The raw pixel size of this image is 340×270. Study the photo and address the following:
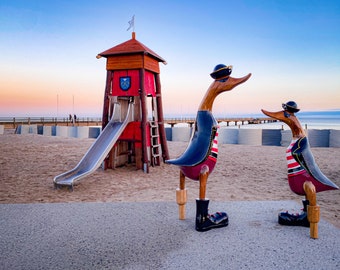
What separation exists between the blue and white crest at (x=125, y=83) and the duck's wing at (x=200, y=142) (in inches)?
200

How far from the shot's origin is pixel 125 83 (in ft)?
26.8

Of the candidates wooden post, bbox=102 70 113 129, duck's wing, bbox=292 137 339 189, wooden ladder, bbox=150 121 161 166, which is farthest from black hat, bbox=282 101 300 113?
wooden post, bbox=102 70 113 129

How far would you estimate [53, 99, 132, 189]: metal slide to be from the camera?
5.98m

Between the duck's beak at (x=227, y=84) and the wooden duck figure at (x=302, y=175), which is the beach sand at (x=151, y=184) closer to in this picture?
the wooden duck figure at (x=302, y=175)

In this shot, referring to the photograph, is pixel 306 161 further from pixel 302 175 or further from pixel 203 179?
pixel 203 179

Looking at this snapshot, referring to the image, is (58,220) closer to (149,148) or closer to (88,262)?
(88,262)

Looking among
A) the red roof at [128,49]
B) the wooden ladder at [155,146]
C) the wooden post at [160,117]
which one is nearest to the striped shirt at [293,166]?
the wooden ladder at [155,146]

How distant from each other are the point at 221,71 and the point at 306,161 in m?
1.48

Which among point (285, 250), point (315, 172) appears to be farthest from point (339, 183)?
point (285, 250)

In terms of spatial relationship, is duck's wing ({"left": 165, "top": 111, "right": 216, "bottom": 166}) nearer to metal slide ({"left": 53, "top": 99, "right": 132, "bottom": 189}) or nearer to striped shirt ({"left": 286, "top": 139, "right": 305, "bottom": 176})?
striped shirt ({"left": 286, "top": 139, "right": 305, "bottom": 176})

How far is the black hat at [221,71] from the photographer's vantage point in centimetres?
336

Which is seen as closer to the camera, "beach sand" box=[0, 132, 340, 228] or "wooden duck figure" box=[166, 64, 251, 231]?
"wooden duck figure" box=[166, 64, 251, 231]

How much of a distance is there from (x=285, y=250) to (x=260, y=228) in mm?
603

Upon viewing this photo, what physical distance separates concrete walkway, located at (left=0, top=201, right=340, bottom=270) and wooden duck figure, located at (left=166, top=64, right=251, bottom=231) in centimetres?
17
